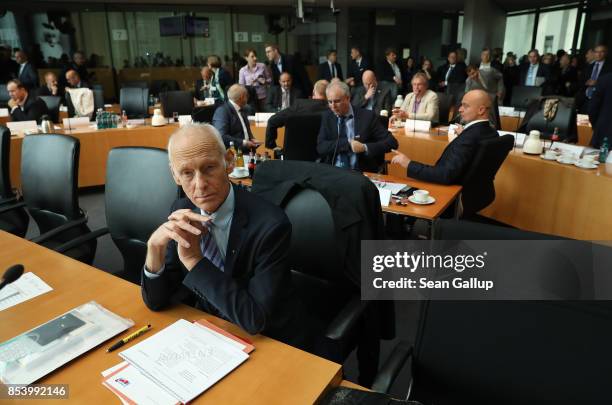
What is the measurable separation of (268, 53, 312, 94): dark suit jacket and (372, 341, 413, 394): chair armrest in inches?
272

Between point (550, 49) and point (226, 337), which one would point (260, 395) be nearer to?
point (226, 337)

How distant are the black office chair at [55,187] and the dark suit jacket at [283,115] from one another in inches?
80.7

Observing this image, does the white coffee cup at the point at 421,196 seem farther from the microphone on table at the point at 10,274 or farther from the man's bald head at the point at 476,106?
the microphone on table at the point at 10,274

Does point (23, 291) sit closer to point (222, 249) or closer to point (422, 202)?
point (222, 249)

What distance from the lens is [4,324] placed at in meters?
1.25

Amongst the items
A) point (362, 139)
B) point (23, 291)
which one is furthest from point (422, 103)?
point (23, 291)

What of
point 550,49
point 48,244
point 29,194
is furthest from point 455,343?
point 550,49

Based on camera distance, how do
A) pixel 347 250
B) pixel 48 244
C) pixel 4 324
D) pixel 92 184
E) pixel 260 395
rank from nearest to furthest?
1. pixel 260 395
2. pixel 4 324
3. pixel 347 250
4. pixel 48 244
5. pixel 92 184

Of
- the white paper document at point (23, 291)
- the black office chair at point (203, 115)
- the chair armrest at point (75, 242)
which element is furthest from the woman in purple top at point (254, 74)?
the white paper document at point (23, 291)

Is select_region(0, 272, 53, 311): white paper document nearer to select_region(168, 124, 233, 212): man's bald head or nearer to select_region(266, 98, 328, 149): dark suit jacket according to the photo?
select_region(168, 124, 233, 212): man's bald head

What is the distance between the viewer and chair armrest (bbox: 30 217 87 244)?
1.92 m

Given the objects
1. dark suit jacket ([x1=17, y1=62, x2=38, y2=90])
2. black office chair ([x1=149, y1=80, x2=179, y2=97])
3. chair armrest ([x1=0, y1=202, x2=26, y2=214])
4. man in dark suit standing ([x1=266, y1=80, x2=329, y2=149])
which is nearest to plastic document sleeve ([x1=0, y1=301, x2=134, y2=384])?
chair armrest ([x1=0, y1=202, x2=26, y2=214])

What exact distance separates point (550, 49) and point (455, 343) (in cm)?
1194

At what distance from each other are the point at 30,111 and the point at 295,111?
3304 millimetres
